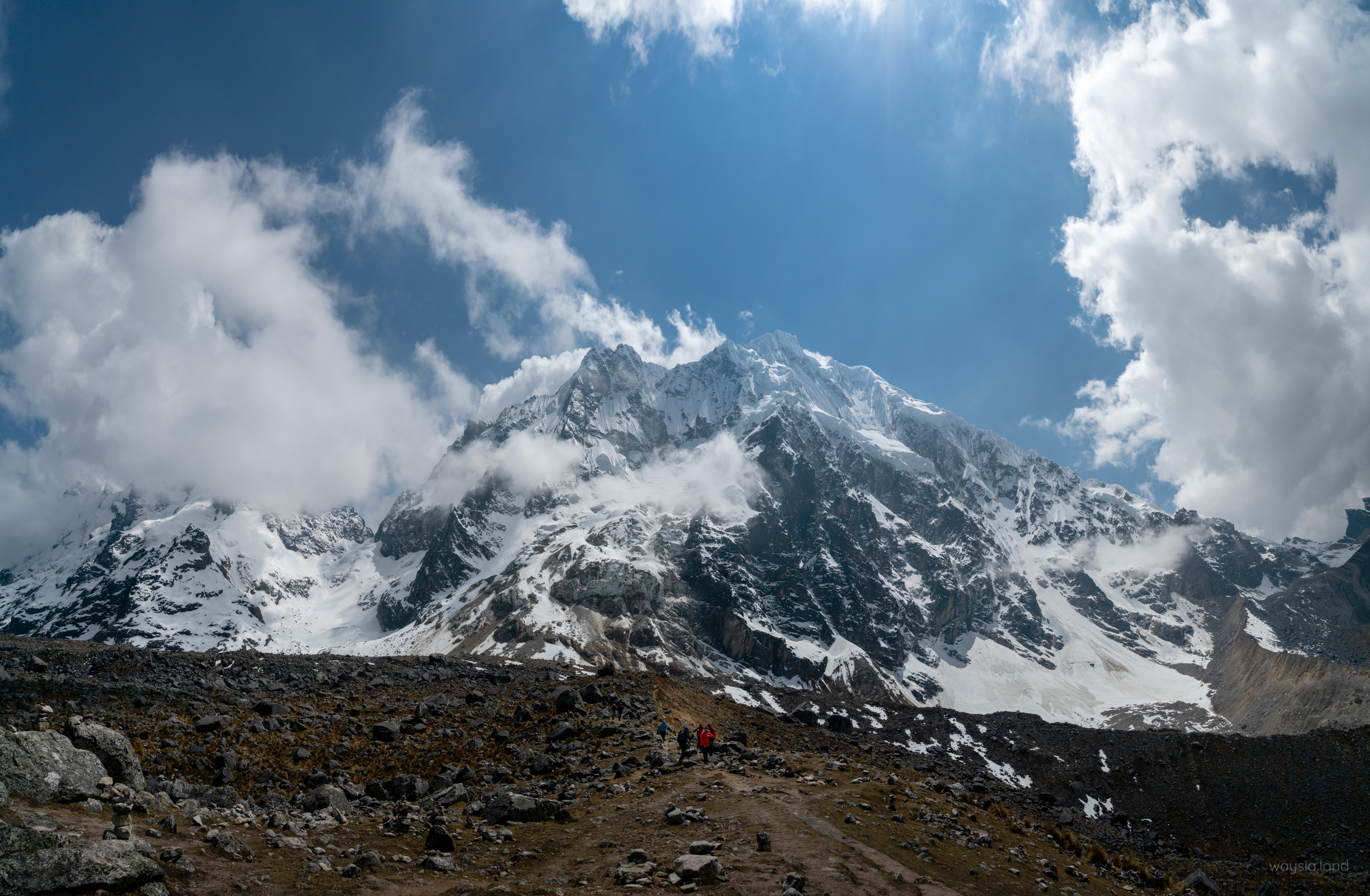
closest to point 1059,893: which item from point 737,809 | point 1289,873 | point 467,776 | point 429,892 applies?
point 737,809

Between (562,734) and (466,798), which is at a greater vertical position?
(562,734)

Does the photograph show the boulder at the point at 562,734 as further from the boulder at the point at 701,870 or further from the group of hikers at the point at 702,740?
the boulder at the point at 701,870

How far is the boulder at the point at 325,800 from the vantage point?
755 inches

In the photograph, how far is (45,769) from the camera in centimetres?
1452

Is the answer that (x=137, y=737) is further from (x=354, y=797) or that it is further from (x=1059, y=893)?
(x=1059, y=893)

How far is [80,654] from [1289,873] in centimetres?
8294

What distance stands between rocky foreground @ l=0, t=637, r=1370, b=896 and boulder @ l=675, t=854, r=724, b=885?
0.05 meters

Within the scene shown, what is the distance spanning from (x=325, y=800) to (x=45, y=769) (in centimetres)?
697

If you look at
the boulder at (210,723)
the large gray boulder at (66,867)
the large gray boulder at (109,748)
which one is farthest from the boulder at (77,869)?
the boulder at (210,723)

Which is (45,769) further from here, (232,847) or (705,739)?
(705,739)

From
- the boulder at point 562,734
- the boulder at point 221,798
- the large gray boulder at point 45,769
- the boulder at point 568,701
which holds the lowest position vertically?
the boulder at point 221,798

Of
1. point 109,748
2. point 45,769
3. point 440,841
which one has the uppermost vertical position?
point 109,748

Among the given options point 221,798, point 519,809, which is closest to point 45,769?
point 221,798

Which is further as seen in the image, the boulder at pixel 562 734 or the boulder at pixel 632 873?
the boulder at pixel 562 734
